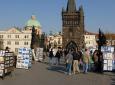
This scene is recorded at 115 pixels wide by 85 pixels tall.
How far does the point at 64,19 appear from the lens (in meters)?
142

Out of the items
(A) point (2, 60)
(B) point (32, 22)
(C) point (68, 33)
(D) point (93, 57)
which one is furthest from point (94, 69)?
(B) point (32, 22)

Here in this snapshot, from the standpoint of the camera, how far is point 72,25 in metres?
140

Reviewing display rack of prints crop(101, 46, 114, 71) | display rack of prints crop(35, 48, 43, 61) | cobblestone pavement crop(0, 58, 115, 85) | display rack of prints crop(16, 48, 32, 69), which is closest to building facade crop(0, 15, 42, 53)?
display rack of prints crop(35, 48, 43, 61)

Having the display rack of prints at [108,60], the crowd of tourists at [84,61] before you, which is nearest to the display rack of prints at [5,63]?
the crowd of tourists at [84,61]

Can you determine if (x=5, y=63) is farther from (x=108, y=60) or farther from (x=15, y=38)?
(x=15, y=38)

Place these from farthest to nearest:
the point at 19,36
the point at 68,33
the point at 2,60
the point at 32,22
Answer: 1. the point at 32,22
2. the point at 19,36
3. the point at 68,33
4. the point at 2,60

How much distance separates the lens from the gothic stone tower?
138 m

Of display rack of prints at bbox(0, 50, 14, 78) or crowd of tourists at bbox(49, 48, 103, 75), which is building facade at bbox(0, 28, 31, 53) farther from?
display rack of prints at bbox(0, 50, 14, 78)

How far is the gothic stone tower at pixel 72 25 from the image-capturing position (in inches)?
5439

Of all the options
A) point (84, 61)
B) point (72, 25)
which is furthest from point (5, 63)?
point (72, 25)

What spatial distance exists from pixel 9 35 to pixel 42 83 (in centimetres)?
14297

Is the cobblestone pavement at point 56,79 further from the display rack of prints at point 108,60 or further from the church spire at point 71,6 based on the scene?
the church spire at point 71,6

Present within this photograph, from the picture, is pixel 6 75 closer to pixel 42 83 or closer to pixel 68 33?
pixel 42 83

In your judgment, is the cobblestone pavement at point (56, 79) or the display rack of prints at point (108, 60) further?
the display rack of prints at point (108, 60)
